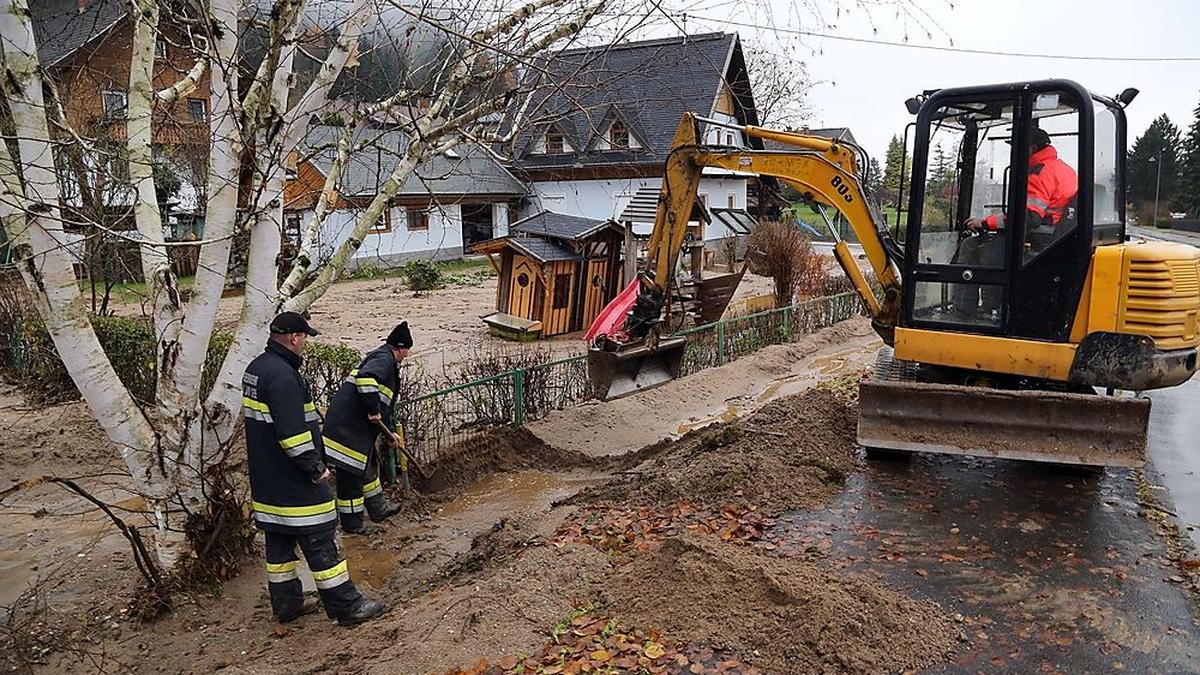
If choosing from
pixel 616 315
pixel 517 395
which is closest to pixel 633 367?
pixel 616 315

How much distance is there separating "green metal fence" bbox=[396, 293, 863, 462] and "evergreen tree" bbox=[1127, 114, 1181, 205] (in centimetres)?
6231

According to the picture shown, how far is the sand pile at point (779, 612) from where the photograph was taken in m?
4.14

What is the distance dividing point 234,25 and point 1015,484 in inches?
264

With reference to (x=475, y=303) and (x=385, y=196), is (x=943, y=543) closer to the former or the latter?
(x=385, y=196)

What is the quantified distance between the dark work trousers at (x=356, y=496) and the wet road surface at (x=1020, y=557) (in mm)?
3386

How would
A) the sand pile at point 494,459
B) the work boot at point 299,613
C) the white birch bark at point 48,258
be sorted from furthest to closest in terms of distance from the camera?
the sand pile at point 494,459 → the work boot at point 299,613 → the white birch bark at point 48,258

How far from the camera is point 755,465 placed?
670cm

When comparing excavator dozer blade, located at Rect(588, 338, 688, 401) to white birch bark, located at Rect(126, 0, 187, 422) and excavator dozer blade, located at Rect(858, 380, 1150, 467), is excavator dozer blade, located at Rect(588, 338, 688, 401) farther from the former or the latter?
white birch bark, located at Rect(126, 0, 187, 422)

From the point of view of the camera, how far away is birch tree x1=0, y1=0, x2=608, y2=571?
466 centimetres

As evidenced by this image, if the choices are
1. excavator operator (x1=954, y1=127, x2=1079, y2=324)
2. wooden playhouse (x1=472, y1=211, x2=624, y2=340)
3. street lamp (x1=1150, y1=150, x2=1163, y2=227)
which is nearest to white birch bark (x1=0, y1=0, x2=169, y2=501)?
excavator operator (x1=954, y1=127, x2=1079, y2=324)

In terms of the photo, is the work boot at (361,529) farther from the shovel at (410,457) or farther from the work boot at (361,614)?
the work boot at (361,614)

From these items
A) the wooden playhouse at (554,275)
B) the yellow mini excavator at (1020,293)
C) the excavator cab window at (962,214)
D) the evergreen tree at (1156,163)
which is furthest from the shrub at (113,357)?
the evergreen tree at (1156,163)

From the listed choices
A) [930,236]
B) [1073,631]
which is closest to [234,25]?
[930,236]

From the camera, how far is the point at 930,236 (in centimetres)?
689
